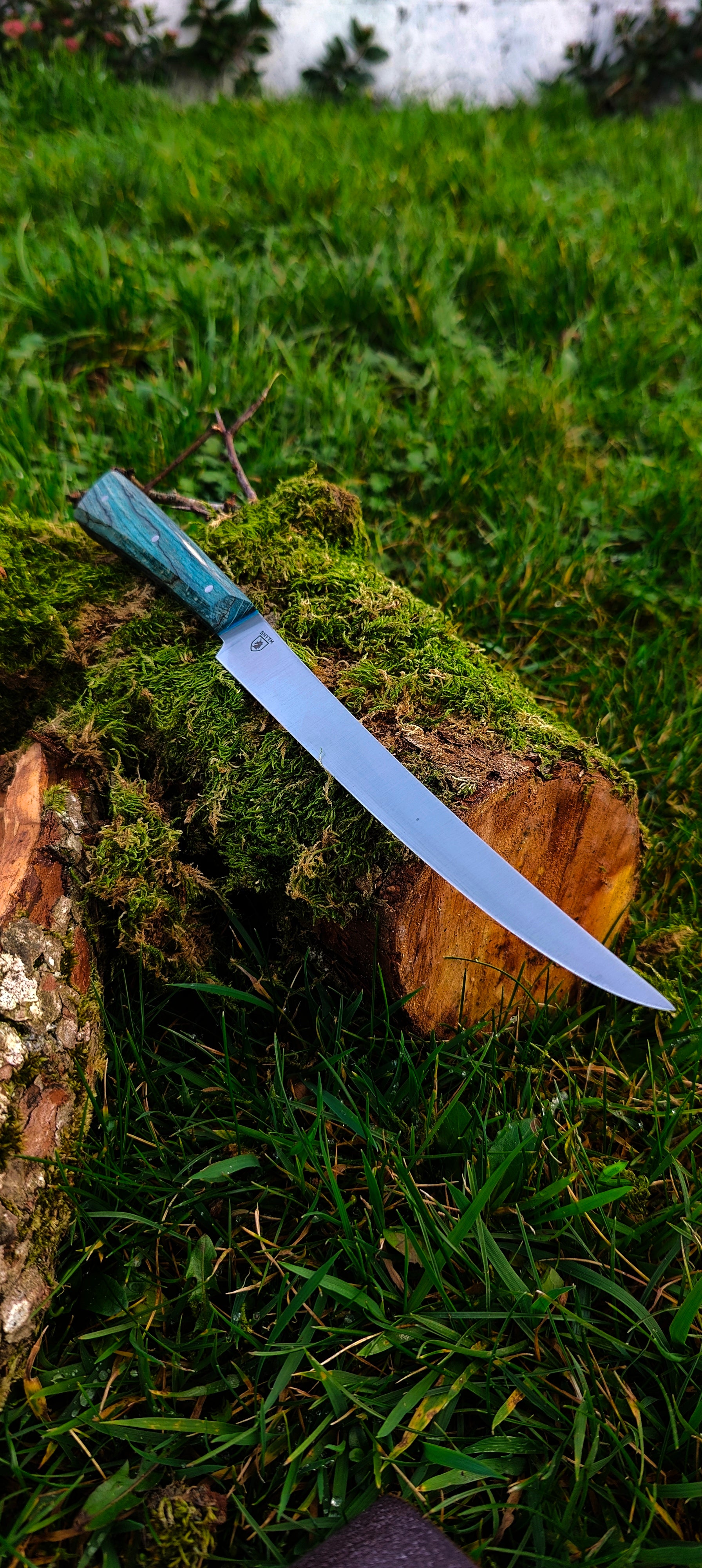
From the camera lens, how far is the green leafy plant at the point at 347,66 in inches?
227

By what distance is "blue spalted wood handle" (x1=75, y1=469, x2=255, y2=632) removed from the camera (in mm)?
1945

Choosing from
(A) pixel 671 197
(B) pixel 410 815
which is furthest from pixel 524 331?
(B) pixel 410 815

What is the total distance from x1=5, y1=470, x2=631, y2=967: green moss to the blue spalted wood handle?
106mm

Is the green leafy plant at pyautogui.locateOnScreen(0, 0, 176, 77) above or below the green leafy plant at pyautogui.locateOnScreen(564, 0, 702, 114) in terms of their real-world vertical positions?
above

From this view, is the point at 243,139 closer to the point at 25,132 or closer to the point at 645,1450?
the point at 25,132

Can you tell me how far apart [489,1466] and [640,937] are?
117 cm

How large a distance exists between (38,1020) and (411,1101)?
0.73 m

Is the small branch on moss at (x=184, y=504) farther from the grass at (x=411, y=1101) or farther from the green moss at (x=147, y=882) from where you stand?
the green moss at (x=147, y=882)

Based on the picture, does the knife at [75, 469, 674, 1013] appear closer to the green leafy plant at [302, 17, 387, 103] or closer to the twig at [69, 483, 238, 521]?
the twig at [69, 483, 238, 521]

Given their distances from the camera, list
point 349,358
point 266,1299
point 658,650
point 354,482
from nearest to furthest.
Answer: point 266,1299 → point 658,650 → point 354,482 → point 349,358

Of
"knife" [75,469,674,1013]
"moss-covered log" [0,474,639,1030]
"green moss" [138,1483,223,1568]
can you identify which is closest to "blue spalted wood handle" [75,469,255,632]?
"knife" [75,469,674,1013]

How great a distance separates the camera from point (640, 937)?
2.22m

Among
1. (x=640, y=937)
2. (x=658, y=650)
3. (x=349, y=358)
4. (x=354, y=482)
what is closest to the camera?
(x=640, y=937)

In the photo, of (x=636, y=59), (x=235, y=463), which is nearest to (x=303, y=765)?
(x=235, y=463)
